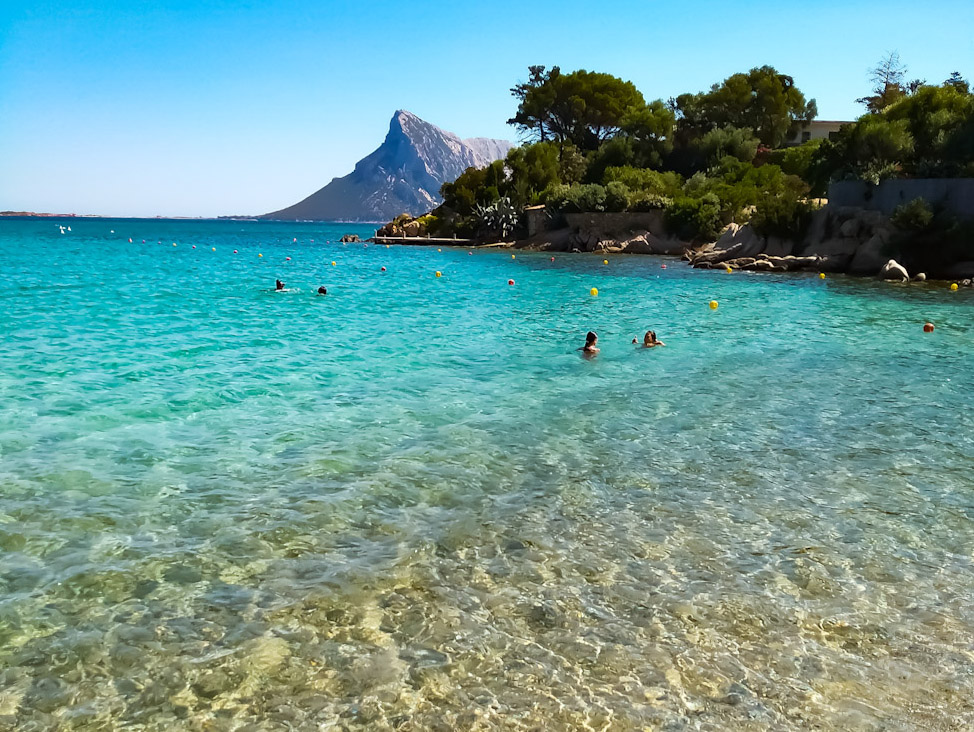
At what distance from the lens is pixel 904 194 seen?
40406 mm

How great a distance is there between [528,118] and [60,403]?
8885 cm

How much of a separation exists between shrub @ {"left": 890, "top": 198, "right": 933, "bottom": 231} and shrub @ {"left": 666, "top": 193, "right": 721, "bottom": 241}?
22.5 meters

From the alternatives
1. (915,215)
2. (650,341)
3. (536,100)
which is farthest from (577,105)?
(650,341)

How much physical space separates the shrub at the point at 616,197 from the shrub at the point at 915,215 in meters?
30.4

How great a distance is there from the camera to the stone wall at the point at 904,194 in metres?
38.1

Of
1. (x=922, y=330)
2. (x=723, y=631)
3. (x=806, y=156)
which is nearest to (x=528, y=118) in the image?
(x=806, y=156)

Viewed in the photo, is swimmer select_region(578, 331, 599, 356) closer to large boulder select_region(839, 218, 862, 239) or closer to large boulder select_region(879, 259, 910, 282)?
large boulder select_region(879, 259, 910, 282)

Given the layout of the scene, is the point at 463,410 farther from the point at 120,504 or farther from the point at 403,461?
the point at 120,504

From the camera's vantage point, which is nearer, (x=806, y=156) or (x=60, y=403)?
(x=60, y=403)

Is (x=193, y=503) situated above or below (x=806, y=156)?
below

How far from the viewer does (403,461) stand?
32.5 ft

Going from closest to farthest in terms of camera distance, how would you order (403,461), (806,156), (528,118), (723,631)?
(723,631)
(403,461)
(806,156)
(528,118)

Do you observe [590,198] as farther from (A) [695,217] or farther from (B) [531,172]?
(B) [531,172]

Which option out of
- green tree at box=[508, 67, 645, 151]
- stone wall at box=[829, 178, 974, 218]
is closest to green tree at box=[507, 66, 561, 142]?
green tree at box=[508, 67, 645, 151]
